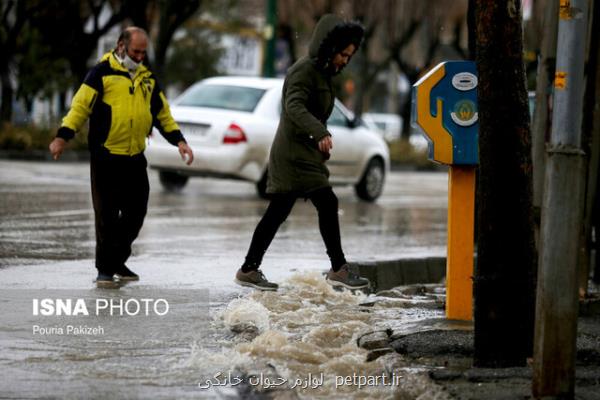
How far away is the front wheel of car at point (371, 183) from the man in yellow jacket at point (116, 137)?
35.6 ft

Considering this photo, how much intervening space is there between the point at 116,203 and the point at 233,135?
8.68 m

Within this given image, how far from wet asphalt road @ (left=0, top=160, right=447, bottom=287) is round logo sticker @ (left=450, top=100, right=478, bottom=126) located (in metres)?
2.44

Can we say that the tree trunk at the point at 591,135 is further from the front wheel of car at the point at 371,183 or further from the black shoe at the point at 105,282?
the front wheel of car at the point at 371,183

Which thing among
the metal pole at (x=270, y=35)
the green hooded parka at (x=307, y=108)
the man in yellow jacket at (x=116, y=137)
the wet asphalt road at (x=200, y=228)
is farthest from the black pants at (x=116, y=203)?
the metal pole at (x=270, y=35)

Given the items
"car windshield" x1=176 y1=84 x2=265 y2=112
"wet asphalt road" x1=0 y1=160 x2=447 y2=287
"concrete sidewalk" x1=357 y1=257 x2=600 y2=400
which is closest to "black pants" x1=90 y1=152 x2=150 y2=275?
"wet asphalt road" x1=0 y1=160 x2=447 y2=287

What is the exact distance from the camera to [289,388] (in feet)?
20.4

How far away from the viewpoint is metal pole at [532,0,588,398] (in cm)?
555

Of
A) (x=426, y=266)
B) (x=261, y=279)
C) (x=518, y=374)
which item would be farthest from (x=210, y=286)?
(x=518, y=374)

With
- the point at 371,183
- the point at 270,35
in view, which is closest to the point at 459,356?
the point at 371,183

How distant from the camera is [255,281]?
9516mm

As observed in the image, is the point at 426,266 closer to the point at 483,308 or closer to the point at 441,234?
the point at 441,234

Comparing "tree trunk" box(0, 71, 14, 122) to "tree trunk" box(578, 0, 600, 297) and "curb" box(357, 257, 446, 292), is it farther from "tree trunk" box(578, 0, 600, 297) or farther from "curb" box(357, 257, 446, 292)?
"tree trunk" box(578, 0, 600, 297)

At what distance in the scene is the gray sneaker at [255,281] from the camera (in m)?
9.48

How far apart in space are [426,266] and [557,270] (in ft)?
20.9
